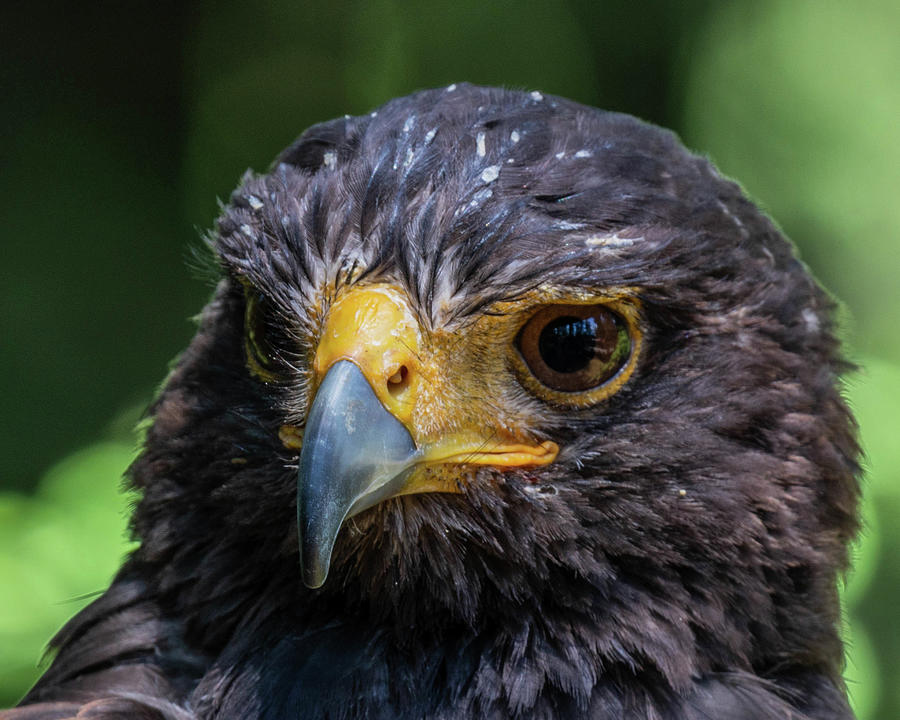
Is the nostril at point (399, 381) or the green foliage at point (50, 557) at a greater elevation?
the nostril at point (399, 381)

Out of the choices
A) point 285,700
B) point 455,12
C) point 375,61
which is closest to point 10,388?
point 375,61

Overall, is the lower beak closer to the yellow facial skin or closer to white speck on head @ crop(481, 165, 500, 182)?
the yellow facial skin

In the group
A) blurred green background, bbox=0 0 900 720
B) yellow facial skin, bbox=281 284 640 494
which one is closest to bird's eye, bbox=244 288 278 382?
yellow facial skin, bbox=281 284 640 494

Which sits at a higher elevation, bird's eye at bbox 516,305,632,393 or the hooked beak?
bird's eye at bbox 516,305,632,393

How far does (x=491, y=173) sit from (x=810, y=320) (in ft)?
2.86

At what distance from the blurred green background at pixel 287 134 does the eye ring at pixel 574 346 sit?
2.53 meters

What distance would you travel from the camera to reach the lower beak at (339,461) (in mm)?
2209

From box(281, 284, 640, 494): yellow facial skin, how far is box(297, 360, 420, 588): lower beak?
5 centimetres

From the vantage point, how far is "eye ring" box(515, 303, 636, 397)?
99.6 inches

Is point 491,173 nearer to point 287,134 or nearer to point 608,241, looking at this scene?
point 608,241

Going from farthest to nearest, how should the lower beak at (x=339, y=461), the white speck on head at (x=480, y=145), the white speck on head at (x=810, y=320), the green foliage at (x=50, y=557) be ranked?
the green foliage at (x=50, y=557)
the white speck on head at (x=810, y=320)
the white speck on head at (x=480, y=145)
the lower beak at (x=339, y=461)

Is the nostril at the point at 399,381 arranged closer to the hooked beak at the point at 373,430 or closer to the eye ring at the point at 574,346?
the hooked beak at the point at 373,430

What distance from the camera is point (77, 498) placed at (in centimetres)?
461

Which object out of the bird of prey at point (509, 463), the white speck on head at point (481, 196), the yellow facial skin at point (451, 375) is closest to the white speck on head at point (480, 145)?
the bird of prey at point (509, 463)
